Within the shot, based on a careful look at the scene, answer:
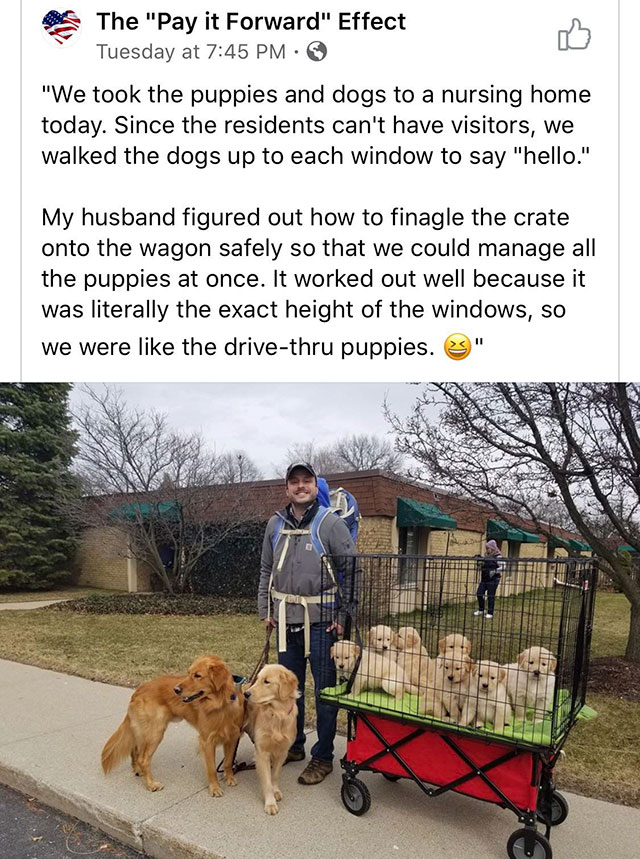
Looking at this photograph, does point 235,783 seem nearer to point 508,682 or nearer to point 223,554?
point 508,682

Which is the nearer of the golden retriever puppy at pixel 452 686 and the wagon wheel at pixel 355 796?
the golden retriever puppy at pixel 452 686

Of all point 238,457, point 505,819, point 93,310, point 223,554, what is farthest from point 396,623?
point 238,457

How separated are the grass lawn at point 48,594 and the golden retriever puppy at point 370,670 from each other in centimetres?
1474

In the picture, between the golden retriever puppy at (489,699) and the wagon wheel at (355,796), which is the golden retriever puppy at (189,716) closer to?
the wagon wheel at (355,796)

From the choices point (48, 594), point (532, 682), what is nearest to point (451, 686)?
point (532, 682)

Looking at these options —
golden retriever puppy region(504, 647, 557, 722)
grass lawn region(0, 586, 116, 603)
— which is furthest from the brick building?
golden retriever puppy region(504, 647, 557, 722)

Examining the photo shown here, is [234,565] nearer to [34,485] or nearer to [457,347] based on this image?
[34,485]

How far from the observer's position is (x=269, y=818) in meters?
3.48

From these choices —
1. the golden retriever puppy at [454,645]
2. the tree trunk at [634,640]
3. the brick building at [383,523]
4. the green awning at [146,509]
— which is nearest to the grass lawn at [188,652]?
the golden retriever puppy at [454,645]

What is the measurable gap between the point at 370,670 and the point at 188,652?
566cm

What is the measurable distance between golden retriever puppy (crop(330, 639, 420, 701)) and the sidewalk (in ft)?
2.32

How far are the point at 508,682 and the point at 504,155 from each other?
3488 millimetres

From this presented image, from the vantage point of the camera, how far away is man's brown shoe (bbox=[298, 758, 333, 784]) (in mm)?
3947

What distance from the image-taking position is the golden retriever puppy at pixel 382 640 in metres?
3.70
